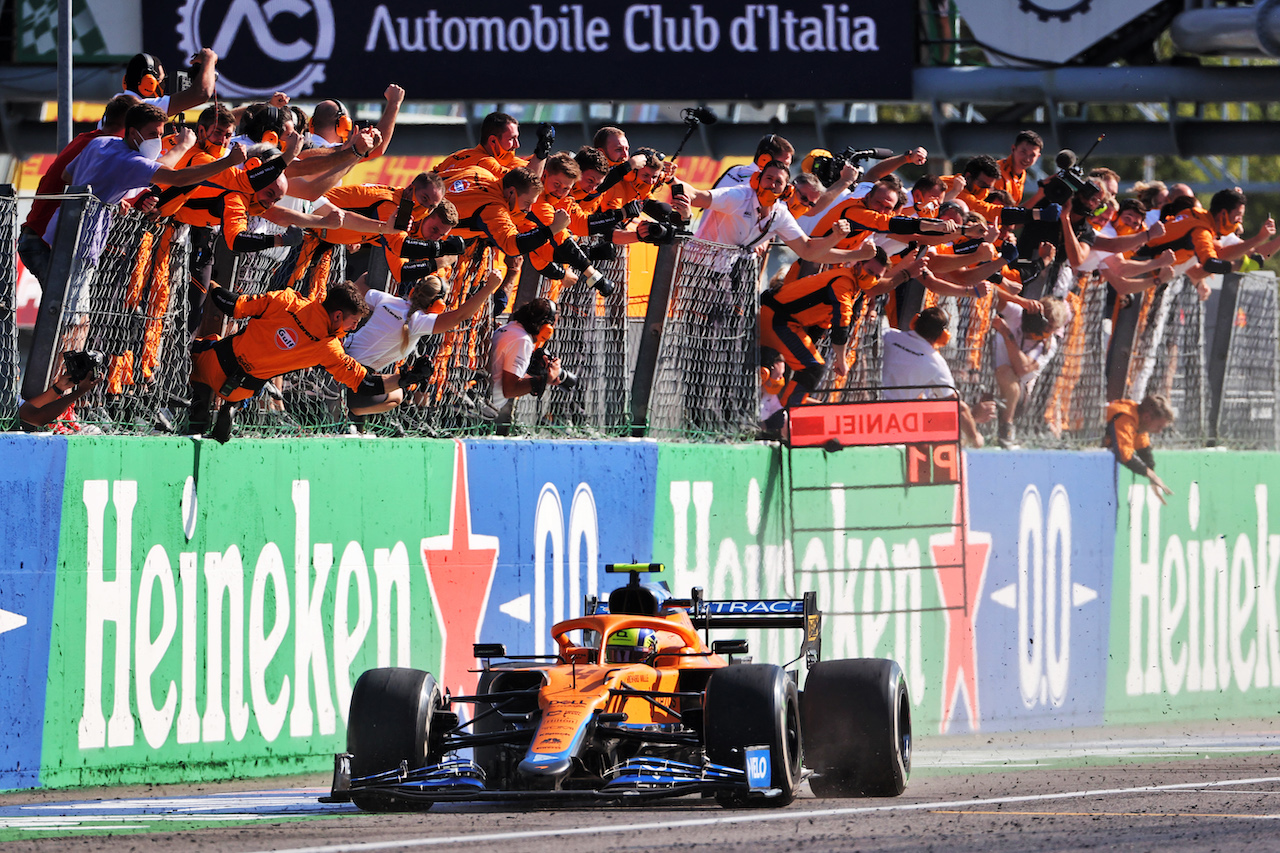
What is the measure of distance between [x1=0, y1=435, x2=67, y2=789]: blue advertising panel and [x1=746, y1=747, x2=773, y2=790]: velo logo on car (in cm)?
314

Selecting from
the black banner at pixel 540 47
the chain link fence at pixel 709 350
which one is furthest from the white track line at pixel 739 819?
the black banner at pixel 540 47

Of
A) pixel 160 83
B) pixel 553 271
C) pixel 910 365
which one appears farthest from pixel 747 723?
pixel 910 365

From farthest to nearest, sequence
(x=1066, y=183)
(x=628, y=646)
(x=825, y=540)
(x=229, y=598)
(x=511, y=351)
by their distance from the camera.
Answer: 1. (x=1066, y=183)
2. (x=825, y=540)
3. (x=511, y=351)
4. (x=229, y=598)
5. (x=628, y=646)

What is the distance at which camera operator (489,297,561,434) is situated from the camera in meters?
11.6

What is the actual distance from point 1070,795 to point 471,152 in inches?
187

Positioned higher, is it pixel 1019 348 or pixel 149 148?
pixel 149 148

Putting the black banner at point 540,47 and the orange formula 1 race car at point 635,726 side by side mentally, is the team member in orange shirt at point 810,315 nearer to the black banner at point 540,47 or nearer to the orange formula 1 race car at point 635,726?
the orange formula 1 race car at point 635,726

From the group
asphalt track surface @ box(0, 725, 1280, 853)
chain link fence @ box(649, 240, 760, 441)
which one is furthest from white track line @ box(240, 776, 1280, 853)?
chain link fence @ box(649, 240, 760, 441)

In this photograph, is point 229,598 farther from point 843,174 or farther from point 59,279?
point 843,174

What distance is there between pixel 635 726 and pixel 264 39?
495 inches

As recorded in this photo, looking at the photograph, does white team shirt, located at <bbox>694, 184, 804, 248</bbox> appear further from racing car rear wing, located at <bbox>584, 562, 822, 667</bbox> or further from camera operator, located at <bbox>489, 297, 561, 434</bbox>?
racing car rear wing, located at <bbox>584, 562, 822, 667</bbox>

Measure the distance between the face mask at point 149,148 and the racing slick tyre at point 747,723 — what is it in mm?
3672

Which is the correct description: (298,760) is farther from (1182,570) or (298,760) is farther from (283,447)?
(1182,570)

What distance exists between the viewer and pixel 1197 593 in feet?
56.4
